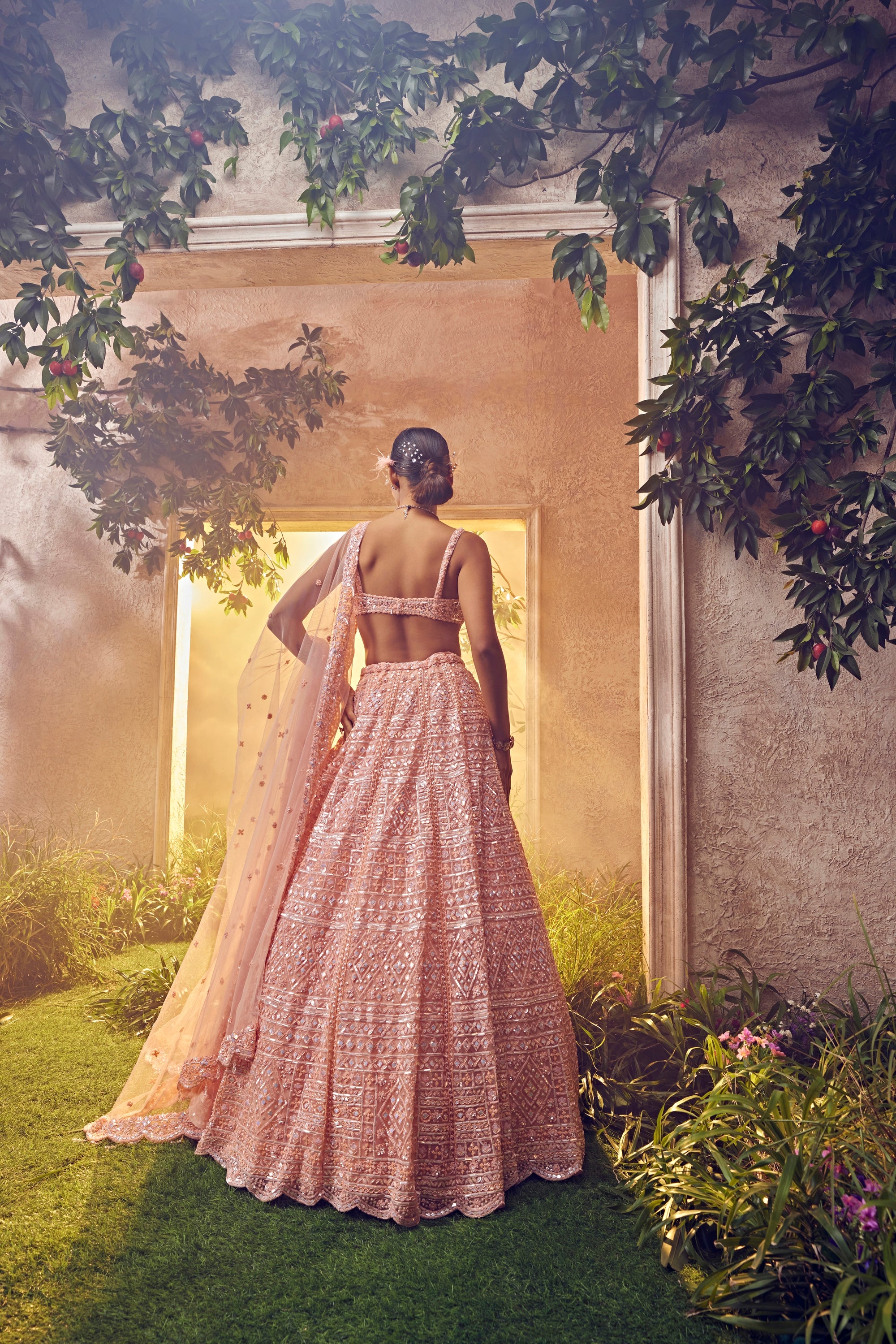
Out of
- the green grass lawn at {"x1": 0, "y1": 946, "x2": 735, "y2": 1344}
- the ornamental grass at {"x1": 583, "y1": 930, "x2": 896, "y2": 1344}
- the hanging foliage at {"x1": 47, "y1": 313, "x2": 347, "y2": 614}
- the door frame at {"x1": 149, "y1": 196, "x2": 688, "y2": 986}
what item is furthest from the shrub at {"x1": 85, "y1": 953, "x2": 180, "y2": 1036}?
the hanging foliage at {"x1": 47, "y1": 313, "x2": 347, "y2": 614}

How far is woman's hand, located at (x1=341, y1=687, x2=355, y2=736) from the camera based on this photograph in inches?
91.4

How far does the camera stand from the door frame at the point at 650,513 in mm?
2568

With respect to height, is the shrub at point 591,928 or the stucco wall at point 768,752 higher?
the stucco wall at point 768,752

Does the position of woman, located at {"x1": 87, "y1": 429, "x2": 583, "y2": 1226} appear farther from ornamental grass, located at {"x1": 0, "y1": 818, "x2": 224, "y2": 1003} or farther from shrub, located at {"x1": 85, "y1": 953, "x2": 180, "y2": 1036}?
ornamental grass, located at {"x1": 0, "y1": 818, "x2": 224, "y2": 1003}

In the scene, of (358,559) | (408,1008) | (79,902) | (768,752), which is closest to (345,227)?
(358,559)

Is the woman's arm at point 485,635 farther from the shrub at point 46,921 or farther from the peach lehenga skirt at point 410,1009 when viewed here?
Answer: the shrub at point 46,921

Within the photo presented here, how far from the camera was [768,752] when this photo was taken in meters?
2.59

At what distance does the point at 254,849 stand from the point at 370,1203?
0.84 meters

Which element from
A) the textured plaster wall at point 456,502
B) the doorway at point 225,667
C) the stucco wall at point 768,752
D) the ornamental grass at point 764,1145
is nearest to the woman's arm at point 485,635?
the stucco wall at point 768,752

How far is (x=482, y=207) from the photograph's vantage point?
2.73m

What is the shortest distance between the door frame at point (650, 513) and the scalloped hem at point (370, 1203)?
946 mm

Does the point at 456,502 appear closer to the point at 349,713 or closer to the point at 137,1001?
the point at 349,713

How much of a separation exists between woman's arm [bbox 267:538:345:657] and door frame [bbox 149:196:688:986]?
96 cm

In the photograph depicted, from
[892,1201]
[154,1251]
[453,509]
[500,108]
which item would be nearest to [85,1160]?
[154,1251]
